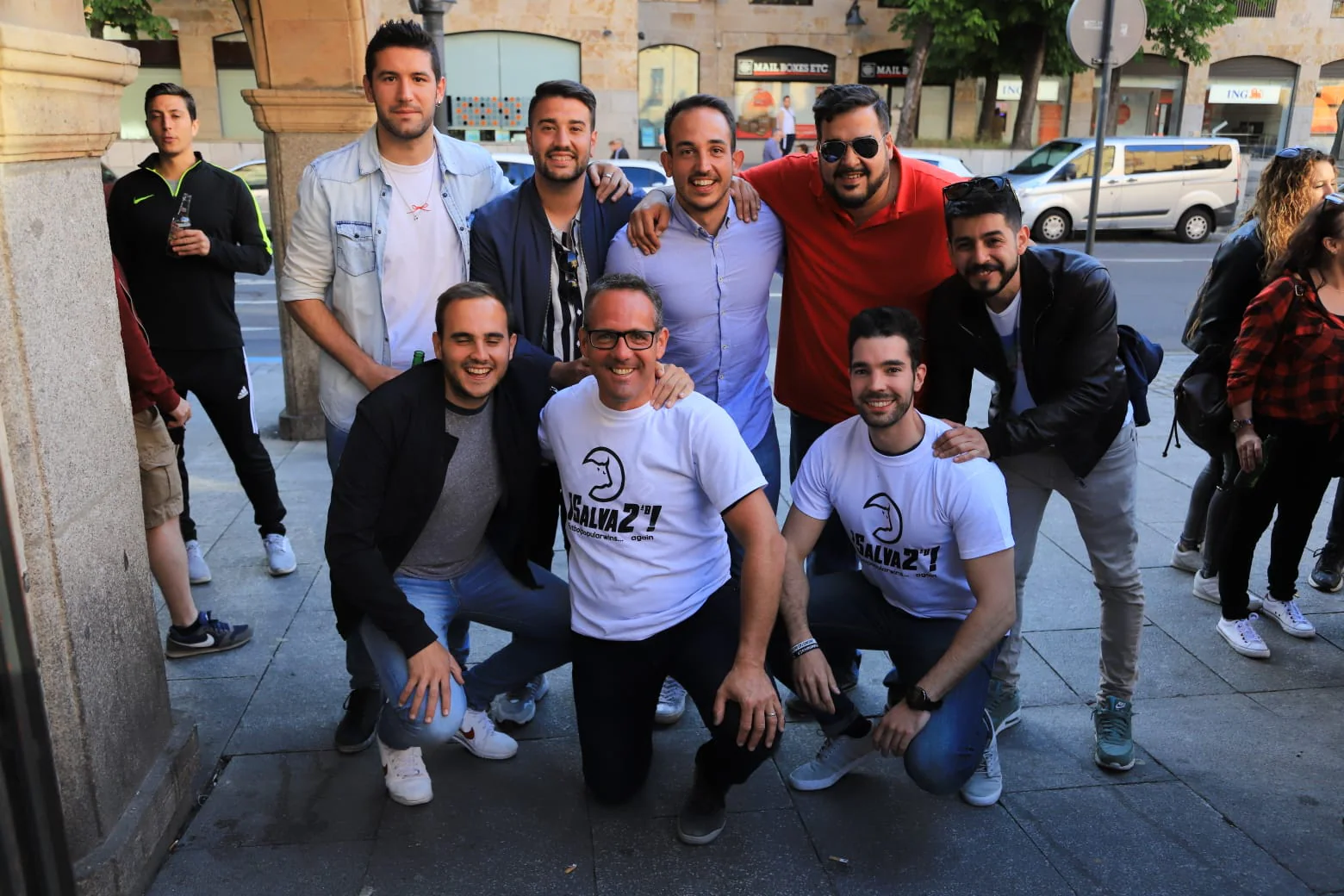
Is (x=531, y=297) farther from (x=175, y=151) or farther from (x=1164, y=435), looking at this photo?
(x=1164, y=435)

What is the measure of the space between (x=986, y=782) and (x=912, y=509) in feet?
2.90

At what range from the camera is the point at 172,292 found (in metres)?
4.84

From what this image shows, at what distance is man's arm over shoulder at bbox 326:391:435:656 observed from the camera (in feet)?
10.3

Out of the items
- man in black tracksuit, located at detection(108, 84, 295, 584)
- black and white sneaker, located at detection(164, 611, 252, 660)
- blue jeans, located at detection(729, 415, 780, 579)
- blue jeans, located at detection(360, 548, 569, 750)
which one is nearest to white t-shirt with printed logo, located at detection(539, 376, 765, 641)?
blue jeans, located at detection(360, 548, 569, 750)

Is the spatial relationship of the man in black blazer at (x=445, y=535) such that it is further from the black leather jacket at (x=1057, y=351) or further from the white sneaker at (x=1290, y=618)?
the white sneaker at (x=1290, y=618)

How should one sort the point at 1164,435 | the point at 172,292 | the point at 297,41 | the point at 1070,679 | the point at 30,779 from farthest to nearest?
1. the point at 1164,435
2. the point at 297,41
3. the point at 172,292
4. the point at 1070,679
5. the point at 30,779

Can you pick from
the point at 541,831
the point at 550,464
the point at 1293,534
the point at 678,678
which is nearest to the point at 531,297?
the point at 550,464

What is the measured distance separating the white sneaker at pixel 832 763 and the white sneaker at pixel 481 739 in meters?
0.92

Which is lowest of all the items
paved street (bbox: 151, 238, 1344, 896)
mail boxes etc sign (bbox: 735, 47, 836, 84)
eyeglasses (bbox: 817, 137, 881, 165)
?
paved street (bbox: 151, 238, 1344, 896)

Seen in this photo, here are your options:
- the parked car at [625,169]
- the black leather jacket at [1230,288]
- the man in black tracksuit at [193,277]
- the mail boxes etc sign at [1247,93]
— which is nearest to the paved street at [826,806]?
the man in black tracksuit at [193,277]

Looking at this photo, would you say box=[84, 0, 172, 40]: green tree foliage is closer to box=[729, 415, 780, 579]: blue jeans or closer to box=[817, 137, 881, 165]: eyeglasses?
box=[729, 415, 780, 579]: blue jeans

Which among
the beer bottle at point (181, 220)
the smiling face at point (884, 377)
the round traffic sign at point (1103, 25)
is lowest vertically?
the smiling face at point (884, 377)

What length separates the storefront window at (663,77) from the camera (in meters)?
29.8

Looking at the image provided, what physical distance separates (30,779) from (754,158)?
28.3m
